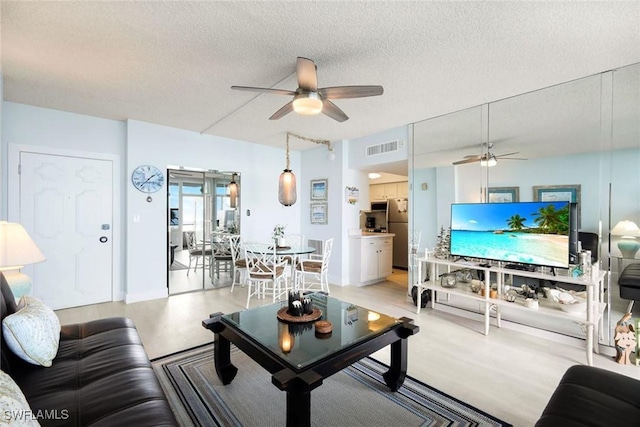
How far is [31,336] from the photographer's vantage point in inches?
61.5

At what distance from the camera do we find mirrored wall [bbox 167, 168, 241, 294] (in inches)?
182

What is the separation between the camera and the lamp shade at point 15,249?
2311 millimetres

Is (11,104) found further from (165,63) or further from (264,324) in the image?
(264,324)

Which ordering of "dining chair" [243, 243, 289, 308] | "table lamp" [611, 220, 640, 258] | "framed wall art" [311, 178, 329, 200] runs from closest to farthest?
"table lamp" [611, 220, 640, 258], "dining chair" [243, 243, 289, 308], "framed wall art" [311, 178, 329, 200]

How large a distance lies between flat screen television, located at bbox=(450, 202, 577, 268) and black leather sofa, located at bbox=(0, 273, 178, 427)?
10.5ft

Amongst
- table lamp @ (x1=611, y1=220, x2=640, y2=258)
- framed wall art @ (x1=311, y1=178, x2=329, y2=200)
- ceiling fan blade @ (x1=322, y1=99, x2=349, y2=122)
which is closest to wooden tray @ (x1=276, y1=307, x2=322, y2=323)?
ceiling fan blade @ (x1=322, y1=99, x2=349, y2=122)

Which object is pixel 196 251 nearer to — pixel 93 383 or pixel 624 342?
pixel 93 383

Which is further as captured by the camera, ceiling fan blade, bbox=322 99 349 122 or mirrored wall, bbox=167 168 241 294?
mirrored wall, bbox=167 168 241 294

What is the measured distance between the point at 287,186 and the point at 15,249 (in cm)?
292

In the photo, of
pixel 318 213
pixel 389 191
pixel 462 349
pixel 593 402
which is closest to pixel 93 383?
pixel 593 402

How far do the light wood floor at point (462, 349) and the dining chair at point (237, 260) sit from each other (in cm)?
58

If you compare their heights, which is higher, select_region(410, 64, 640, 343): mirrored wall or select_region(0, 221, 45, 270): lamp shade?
select_region(410, 64, 640, 343): mirrored wall

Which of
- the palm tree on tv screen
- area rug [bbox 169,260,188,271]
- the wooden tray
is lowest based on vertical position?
area rug [bbox 169,260,188,271]

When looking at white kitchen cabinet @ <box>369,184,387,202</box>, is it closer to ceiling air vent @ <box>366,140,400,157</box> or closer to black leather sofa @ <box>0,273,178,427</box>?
ceiling air vent @ <box>366,140,400,157</box>
